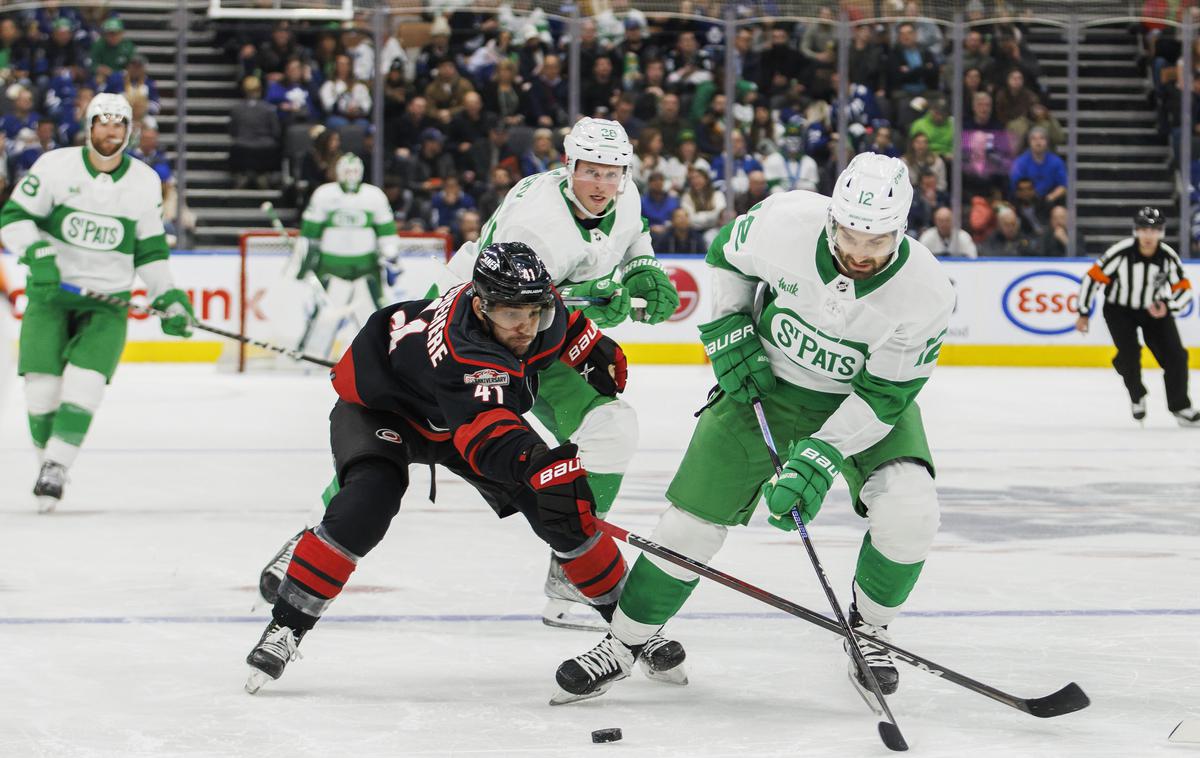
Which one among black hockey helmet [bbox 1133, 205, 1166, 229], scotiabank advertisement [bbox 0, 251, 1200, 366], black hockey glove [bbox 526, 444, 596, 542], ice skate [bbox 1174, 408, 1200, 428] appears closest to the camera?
black hockey glove [bbox 526, 444, 596, 542]

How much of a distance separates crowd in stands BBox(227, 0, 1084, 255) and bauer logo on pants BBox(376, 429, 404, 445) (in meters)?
8.02

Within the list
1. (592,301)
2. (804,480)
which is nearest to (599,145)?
(592,301)

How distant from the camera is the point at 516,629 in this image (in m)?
3.78

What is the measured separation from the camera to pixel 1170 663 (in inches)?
135

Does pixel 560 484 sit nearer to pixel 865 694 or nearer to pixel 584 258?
pixel 865 694

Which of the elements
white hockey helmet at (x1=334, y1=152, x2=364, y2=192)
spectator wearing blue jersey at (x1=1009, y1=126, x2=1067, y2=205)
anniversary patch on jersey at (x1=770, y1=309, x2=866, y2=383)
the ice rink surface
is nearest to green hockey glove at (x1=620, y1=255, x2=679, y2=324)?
the ice rink surface

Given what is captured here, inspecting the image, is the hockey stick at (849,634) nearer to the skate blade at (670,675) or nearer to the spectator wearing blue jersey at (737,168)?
the skate blade at (670,675)

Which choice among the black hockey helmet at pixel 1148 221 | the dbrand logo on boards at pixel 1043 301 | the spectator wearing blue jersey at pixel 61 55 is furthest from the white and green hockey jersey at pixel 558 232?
the spectator wearing blue jersey at pixel 61 55

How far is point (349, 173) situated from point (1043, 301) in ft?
14.9

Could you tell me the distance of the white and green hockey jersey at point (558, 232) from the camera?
4.00m

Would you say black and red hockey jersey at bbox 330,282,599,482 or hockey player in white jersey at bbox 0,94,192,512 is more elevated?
black and red hockey jersey at bbox 330,282,599,482

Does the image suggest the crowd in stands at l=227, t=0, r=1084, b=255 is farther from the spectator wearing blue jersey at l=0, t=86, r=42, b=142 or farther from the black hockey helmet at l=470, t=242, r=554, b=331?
the black hockey helmet at l=470, t=242, r=554, b=331

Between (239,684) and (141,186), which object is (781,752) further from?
(141,186)

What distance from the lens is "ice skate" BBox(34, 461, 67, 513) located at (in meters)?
5.44
